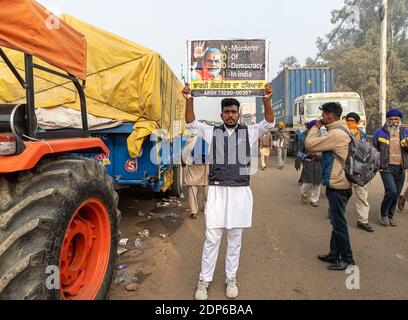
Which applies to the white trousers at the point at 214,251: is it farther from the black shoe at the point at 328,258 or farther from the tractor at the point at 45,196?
the black shoe at the point at 328,258

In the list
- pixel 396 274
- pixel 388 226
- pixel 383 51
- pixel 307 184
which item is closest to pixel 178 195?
pixel 307 184

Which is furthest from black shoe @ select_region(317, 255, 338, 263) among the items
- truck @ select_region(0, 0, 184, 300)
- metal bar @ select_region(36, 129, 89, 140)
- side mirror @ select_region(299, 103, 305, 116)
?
side mirror @ select_region(299, 103, 305, 116)

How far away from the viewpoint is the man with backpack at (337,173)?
149 inches

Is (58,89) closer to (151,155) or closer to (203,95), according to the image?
(151,155)

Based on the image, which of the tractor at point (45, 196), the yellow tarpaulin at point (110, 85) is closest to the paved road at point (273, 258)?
the tractor at point (45, 196)

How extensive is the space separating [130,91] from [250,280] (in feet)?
9.75

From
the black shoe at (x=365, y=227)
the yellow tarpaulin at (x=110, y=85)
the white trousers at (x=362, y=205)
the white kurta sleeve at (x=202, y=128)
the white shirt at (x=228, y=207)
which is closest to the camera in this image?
the white shirt at (x=228, y=207)

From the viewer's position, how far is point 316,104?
14.0 meters

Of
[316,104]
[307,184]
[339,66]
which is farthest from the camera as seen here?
[339,66]

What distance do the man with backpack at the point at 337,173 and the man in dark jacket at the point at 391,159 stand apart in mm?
2142

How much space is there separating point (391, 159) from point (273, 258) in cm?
289

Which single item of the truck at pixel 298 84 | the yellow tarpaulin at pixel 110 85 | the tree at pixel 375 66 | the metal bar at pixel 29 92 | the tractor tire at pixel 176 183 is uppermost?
the tree at pixel 375 66

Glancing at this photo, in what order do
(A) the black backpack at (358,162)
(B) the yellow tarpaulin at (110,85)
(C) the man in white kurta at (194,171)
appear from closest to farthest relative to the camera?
(A) the black backpack at (358,162)
(B) the yellow tarpaulin at (110,85)
(C) the man in white kurta at (194,171)

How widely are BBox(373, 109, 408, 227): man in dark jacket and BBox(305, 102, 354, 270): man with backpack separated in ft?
7.03
